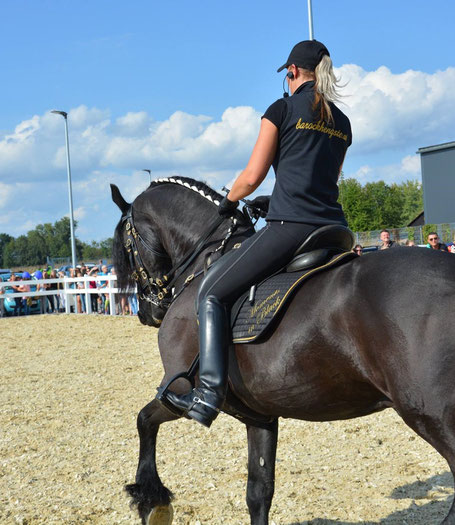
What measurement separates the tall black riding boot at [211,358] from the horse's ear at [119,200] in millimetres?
1704

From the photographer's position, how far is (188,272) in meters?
4.49

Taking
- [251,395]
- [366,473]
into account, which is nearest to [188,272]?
[251,395]

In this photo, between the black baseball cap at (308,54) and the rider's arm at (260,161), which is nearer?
the rider's arm at (260,161)

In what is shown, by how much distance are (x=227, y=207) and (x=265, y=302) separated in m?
0.88

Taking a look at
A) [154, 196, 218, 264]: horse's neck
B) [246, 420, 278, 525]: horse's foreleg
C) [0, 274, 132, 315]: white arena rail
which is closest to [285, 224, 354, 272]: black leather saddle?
[154, 196, 218, 264]: horse's neck

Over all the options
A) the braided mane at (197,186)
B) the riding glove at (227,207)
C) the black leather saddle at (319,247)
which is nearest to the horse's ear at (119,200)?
the braided mane at (197,186)

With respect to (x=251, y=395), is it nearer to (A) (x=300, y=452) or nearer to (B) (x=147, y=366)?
(A) (x=300, y=452)

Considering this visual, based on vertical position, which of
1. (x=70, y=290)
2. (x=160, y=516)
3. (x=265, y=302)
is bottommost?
(x=160, y=516)

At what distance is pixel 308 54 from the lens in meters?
3.71

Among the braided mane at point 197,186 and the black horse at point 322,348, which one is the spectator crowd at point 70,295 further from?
the black horse at point 322,348

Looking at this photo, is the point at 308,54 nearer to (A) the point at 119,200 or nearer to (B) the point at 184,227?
(B) the point at 184,227

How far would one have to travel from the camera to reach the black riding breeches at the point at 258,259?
3.63 m

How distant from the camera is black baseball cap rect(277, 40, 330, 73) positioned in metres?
3.71

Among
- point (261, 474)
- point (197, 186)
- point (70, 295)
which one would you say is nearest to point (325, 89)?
point (197, 186)
